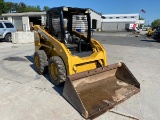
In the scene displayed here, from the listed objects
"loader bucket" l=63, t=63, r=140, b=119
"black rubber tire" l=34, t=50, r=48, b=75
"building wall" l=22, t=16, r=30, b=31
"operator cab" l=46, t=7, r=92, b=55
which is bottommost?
"loader bucket" l=63, t=63, r=140, b=119

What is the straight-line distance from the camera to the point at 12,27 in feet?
48.8

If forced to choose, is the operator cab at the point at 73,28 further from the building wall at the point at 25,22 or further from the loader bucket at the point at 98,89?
the building wall at the point at 25,22

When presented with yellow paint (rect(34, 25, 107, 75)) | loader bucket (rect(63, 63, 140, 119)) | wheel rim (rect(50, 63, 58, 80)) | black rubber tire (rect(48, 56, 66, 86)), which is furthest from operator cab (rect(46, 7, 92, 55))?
loader bucket (rect(63, 63, 140, 119))

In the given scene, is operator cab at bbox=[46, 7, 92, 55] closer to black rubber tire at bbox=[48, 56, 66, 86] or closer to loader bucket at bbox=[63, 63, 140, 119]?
black rubber tire at bbox=[48, 56, 66, 86]

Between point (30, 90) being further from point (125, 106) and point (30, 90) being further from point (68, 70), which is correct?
point (125, 106)

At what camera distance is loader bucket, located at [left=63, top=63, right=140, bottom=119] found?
3535 millimetres

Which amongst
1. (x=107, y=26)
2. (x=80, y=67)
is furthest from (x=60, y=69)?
(x=107, y=26)

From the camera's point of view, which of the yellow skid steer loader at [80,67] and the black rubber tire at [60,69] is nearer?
the yellow skid steer loader at [80,67]

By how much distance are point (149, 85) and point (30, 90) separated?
3.49 m

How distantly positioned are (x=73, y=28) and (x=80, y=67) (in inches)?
60.7

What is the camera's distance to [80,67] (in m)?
4.76

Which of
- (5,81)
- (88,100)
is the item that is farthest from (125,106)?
Result: (5,81)

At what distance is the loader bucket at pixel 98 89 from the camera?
3.54 metres

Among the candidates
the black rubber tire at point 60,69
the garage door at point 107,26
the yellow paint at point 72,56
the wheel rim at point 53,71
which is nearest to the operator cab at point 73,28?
A: the yellow paint at point 72,56
